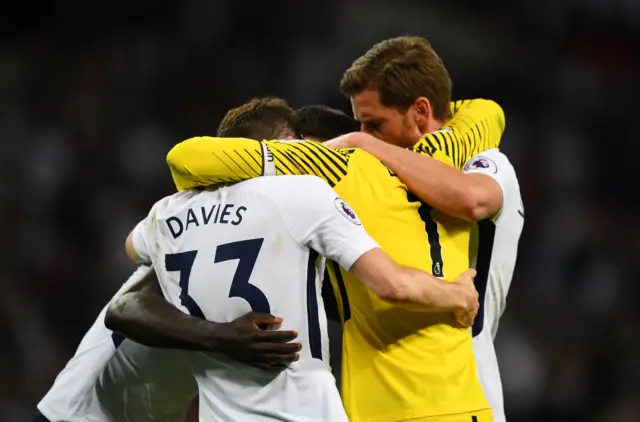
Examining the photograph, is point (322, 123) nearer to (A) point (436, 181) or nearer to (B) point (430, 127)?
(B) point (430, 127)

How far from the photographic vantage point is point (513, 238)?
3.40 meters

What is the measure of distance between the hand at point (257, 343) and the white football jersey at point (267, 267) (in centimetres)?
3

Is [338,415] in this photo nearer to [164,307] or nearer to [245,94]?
[164,307]

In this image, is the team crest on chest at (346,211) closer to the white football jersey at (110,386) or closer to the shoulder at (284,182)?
the shoulder at (284,182)

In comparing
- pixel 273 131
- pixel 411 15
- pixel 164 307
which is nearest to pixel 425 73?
pixel 273 131

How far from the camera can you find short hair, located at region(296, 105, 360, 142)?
3.71 m

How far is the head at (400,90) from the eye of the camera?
3244mm

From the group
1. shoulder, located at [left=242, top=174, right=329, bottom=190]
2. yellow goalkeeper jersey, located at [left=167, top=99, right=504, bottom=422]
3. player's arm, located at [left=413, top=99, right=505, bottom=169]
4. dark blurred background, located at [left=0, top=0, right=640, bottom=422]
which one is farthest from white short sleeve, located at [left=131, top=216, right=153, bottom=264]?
dark blurred background, located at [left=0, top=0, right=640, bottom=422]

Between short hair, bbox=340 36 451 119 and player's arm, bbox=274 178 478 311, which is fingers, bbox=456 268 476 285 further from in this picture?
short hair, bbox=340 36 451 119

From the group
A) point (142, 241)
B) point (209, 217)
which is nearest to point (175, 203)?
point (209, 217)

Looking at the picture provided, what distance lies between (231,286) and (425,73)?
40.3 inches

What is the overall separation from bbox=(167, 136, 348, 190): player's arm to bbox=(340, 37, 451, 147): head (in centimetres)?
46

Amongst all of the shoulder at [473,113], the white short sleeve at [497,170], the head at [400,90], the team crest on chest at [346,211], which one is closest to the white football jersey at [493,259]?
the white short sleeve at [497,170]

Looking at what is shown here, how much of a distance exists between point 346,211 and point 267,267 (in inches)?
10.3
